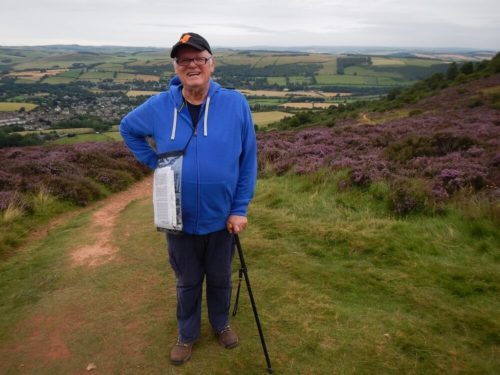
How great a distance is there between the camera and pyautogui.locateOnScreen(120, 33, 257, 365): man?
3381 mm

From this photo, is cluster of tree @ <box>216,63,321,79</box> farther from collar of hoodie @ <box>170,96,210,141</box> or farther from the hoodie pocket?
the hoodie pocket

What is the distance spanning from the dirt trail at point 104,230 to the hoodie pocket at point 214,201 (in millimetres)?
3613

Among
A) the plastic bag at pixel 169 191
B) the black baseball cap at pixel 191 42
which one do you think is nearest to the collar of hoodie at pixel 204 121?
the plastic bag at pixel 169 191

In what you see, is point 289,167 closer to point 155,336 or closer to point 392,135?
point 392,135

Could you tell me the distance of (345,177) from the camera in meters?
8.83

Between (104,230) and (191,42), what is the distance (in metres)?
5.91

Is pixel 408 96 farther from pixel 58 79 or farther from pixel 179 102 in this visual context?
pixel 58 79

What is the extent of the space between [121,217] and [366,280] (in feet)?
20.5

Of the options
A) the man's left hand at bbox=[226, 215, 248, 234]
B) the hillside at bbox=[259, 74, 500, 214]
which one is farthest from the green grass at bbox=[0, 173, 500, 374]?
the man's left hand at bbox=[226, 215, 248, 234]

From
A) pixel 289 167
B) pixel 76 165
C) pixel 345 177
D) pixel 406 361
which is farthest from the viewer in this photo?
pixel 76 165

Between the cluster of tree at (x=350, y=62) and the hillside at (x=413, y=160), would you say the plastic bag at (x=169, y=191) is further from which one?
the cluster of tree at (x=350, y=62)

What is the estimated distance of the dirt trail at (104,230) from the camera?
6.53 m

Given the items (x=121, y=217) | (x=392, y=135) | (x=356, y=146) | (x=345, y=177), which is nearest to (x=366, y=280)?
(x=345, y=177)

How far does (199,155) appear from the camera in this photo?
11.1 feet
